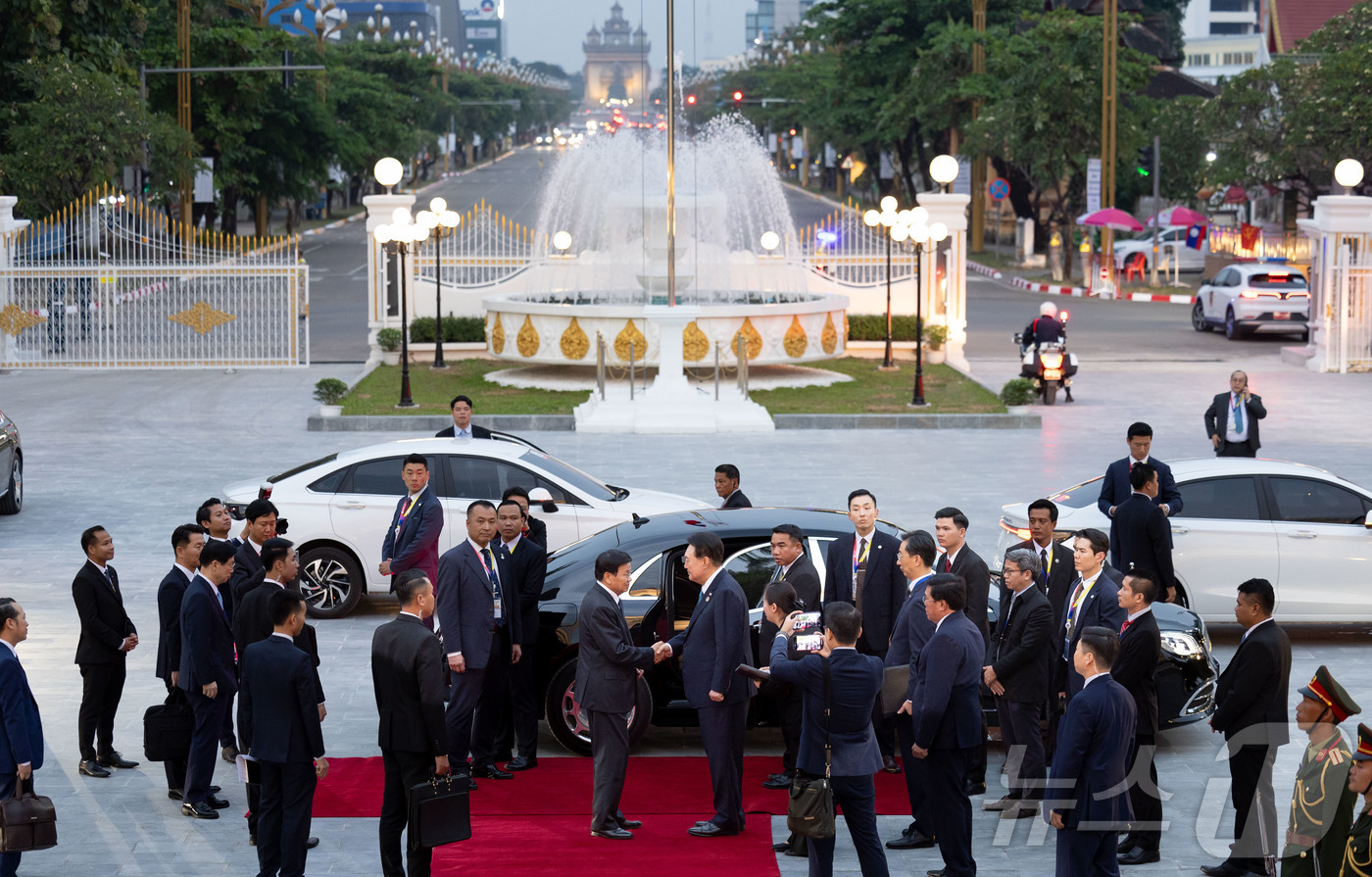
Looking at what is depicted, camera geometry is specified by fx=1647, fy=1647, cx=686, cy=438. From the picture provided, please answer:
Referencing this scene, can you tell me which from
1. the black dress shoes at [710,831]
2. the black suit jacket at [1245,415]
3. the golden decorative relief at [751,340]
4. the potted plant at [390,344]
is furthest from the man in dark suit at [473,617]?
the potted plant at [390,344]

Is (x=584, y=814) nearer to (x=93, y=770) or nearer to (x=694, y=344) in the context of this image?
(x=93, y=770)

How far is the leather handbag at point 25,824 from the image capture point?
279 inches

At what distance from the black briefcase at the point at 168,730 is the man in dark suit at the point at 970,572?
4.03 meters

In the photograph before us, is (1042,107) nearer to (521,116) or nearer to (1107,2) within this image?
(1107,2)

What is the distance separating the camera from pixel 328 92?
208 ft

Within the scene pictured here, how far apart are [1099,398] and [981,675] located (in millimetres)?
18117

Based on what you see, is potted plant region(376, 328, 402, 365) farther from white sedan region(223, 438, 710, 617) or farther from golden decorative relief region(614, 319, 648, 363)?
white sedan region(223, 438, 710, 617)

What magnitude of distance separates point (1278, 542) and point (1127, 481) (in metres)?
1.16

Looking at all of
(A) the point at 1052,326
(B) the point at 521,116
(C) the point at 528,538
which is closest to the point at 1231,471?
(C) the point at 528,538

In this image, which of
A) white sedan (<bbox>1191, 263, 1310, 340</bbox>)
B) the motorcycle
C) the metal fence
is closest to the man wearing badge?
the motorcycle

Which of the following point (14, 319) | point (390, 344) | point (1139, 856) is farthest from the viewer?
point (14, 319)

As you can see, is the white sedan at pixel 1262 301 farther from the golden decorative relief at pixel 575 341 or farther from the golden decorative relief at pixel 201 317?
the golden decorative relief at pixel 201 317

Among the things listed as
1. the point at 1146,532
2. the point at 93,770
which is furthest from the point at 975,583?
the point at 93,770

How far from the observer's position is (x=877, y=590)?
9.05 metres
